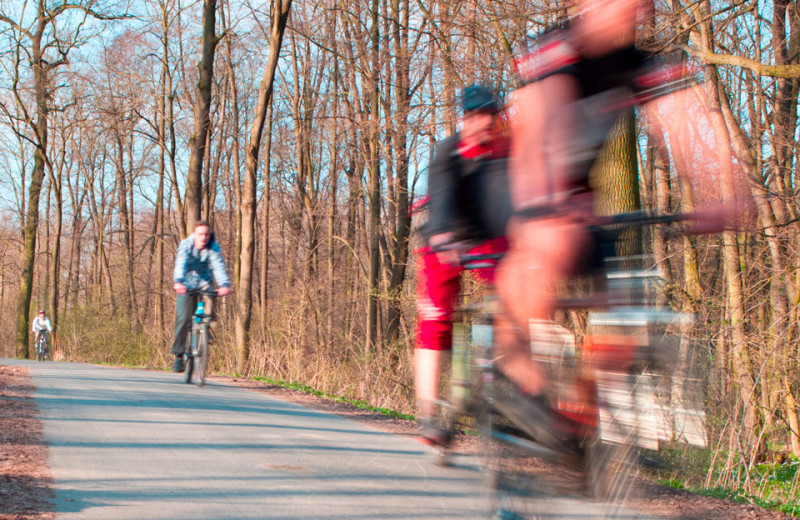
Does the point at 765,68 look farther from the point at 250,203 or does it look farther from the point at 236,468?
the point at 250,203

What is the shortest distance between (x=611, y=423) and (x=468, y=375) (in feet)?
2.42

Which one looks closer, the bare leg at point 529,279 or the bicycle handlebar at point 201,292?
the bare leg at point 529,279

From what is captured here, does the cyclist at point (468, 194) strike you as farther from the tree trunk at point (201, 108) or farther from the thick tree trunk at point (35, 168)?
the thick tree trunk at point (35, 168)

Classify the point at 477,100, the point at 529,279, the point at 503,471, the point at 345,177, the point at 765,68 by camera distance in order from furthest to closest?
the point at 345,177 → the point at 765,68 → the point at 477,100 → the point at 503,471 → the point at 529,279

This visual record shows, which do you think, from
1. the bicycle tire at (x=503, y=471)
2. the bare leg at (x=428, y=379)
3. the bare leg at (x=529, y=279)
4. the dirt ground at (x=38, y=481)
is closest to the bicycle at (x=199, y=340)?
the dirt ground at (x=38, y=481)

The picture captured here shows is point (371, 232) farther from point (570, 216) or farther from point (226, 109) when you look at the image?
point (570, 216)

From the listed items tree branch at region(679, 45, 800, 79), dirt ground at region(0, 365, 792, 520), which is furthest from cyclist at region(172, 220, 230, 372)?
tree branch at region(679, 45, 800, 79)

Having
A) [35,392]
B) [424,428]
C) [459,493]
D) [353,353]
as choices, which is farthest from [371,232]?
[424,428]

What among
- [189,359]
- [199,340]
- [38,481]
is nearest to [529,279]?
[38,481]

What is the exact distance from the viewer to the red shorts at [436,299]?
3.16 m

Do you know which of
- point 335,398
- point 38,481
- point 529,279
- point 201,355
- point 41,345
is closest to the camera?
point 529,279

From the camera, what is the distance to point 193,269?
32.0ft

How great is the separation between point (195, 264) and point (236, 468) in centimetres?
469

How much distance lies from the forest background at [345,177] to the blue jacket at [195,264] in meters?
3.37
